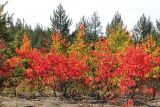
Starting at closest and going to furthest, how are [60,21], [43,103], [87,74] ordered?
1. [43,103]
2. [87,74]
3. [60,21]

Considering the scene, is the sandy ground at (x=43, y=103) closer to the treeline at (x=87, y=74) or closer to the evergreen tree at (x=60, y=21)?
the treeline at (x=87, y=74)

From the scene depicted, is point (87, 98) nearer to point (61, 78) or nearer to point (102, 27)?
point (61, 78)

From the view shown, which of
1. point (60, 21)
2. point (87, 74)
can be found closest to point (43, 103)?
point (87, 74)

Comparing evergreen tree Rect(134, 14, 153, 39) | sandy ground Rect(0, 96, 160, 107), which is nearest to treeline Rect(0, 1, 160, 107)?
sandy ground Rect(0, 96, 160, 107)

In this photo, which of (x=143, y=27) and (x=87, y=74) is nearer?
(x=87, y=74)

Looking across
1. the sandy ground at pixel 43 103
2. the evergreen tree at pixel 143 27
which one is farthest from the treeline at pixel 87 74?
the evergreen tree at pixel 143 27

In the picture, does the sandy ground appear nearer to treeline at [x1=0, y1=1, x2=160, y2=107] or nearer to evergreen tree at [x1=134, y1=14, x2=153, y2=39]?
treeline at [x1=0, y1=1, x2=160, y2=107]

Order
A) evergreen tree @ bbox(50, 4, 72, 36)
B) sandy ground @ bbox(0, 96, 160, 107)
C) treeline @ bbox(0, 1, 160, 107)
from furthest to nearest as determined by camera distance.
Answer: evergreen tree @ bbox(50, 4, 72, 36) < treeline @ bbox(0, 1, 160, 107) < sandy ground @ bbox(0, 96, 160, 107)

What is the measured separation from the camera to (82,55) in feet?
197

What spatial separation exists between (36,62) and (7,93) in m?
6.91

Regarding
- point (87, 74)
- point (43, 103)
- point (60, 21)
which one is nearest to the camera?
point (43, 103)

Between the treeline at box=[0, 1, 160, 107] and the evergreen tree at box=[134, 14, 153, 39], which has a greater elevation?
the evergreen tree at box=[134, 14, 153, 39]

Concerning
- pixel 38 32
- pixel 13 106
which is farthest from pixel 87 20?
pixel 13 106

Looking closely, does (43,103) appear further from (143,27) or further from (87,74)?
(143,27)
